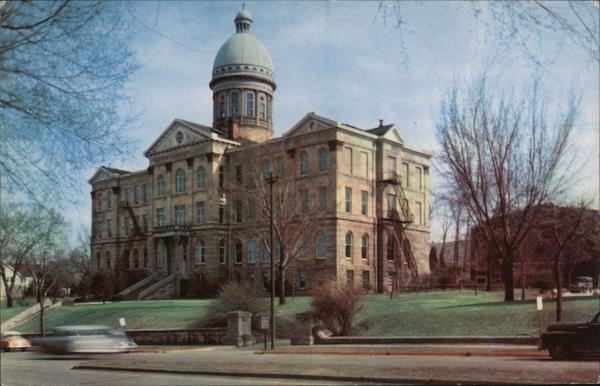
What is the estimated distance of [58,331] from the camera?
8281 mm

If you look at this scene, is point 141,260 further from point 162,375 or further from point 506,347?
point 506,347

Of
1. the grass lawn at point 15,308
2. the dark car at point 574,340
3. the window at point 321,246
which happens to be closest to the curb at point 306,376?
the grass lawn at point 15,308

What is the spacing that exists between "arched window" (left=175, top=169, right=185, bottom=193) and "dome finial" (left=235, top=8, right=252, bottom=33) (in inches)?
126

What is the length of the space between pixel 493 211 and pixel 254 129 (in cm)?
1651

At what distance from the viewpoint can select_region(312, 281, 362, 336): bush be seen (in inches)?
1024

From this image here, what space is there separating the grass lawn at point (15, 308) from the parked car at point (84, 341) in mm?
547

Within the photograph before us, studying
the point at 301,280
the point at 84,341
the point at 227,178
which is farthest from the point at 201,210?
the point at 301,280

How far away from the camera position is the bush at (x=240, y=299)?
835 inches

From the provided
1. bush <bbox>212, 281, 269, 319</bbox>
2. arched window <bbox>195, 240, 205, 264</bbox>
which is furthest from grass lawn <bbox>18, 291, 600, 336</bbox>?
arched window <bbox>195, 240, 205, 264</bbox>

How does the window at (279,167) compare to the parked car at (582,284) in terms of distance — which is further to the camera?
the parked car at (582,284)

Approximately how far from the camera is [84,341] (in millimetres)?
8336

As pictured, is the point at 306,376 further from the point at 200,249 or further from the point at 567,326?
the point at 567,326

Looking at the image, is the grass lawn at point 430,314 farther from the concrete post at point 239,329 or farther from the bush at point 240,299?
the concrete post at point 239,329

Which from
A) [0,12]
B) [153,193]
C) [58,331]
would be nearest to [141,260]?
[153,193]
